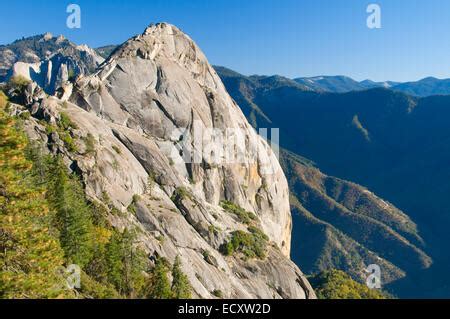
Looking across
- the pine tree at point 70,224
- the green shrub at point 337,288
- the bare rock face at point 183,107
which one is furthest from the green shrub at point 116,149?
the green shrub at point 337,288

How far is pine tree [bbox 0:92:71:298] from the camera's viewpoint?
26.8m

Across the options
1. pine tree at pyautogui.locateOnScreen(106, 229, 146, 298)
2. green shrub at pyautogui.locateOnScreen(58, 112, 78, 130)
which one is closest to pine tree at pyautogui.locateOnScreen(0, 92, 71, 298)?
pine tree at pyautogui.locateOnScreen(106, 229, 146, 298)

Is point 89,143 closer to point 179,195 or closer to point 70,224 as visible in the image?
point 179,195

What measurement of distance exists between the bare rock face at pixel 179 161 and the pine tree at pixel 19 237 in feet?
91.2

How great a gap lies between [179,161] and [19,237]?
5625cm

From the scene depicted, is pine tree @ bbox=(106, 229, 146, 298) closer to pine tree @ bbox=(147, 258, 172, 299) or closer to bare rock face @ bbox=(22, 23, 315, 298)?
pine tree @ bbox=(147, 258, 172, 299)

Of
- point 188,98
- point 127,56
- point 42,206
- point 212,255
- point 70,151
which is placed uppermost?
point 127,56

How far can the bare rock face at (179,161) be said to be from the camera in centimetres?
6319

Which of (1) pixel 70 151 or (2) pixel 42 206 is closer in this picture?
(2) pixel 42 206

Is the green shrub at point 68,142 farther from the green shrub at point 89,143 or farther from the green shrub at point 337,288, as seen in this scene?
the green shrub at point 337,288

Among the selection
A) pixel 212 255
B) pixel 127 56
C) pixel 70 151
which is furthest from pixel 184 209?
pixel 127 56

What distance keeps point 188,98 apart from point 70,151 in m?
36.5
